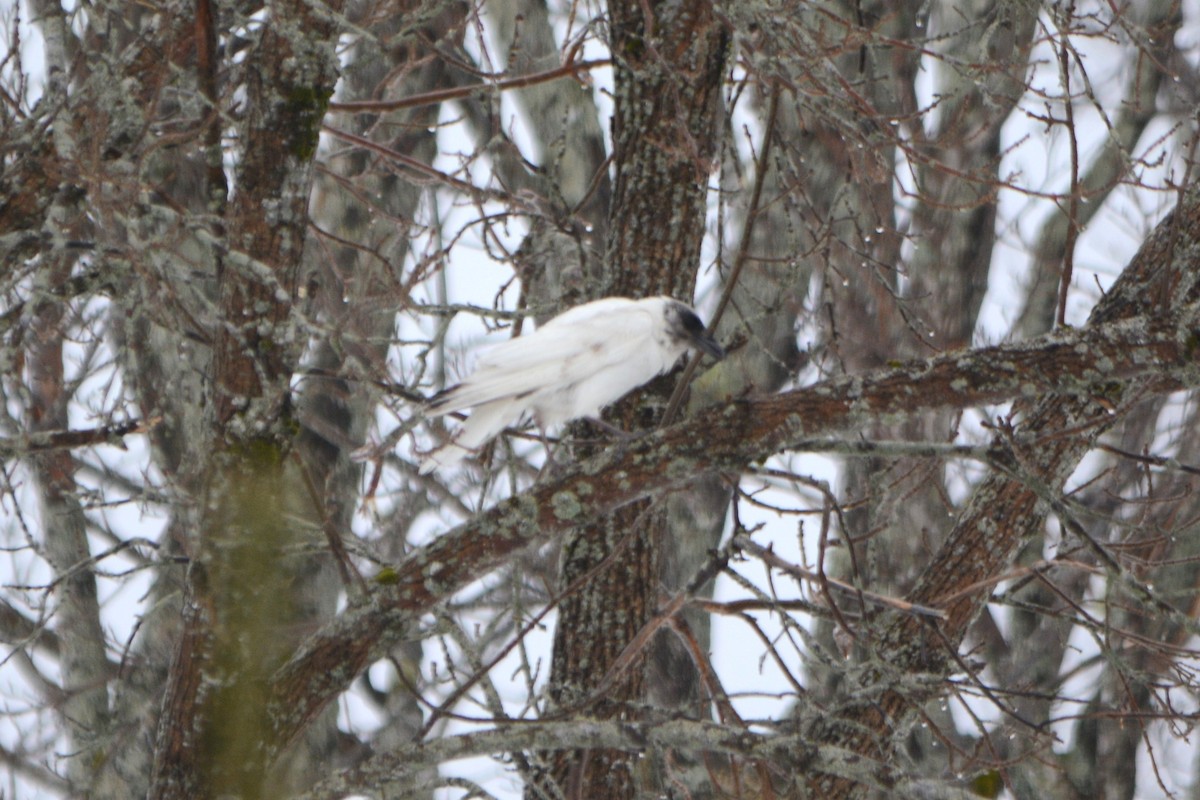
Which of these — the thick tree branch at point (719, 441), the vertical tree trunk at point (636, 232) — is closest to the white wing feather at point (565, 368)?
the vertical tree trunk at point (636, 232)

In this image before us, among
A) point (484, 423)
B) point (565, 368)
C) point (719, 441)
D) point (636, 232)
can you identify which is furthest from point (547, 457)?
point (719, 441)

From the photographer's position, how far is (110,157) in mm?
4199

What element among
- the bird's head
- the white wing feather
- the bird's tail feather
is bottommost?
the bird's tail feather

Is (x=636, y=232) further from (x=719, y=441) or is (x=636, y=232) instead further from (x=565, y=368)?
(x=719, y=441)

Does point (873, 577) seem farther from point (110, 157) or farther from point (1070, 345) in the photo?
point (110, 157)

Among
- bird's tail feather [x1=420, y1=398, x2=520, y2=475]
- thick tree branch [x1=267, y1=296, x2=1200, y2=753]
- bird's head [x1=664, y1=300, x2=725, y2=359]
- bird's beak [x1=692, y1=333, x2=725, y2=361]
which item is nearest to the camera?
thick tree branch [x1=267, y1=296, x2=1200, y2=753]

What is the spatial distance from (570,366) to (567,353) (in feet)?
0.14

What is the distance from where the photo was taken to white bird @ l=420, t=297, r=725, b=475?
387cm

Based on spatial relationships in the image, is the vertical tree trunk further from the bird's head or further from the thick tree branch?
the thick tree branch

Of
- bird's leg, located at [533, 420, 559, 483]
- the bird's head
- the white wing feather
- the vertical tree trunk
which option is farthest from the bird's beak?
bird's leg, located at [533, 420, 559, 483]

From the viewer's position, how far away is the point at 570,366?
388 centimetres

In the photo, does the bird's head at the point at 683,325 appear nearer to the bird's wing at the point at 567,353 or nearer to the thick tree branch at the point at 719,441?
the bird's wing at the point at 567,353

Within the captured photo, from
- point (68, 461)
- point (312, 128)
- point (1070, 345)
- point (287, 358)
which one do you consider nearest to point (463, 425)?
point (287, 358)

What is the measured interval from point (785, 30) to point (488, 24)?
6.06 meters
